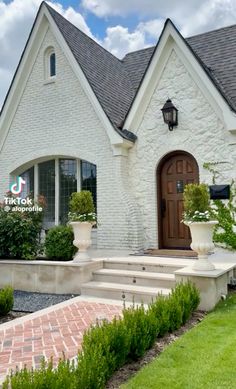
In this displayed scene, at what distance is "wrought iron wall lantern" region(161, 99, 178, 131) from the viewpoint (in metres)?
9.02

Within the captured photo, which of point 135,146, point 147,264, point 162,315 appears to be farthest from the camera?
point 135,146

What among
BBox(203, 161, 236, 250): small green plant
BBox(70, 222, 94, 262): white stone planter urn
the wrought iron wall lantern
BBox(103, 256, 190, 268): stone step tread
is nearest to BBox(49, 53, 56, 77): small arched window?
the wrought iron wall lantern

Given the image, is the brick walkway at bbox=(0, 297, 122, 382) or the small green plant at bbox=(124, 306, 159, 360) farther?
the brick walkway at bbox=(0, 297, 122, 382)

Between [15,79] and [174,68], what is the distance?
578 centimetres

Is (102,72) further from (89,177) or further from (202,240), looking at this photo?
(202,240)

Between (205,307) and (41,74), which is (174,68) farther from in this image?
(205,307)

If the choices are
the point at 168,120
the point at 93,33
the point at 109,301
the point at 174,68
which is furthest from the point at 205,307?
the point at 93,33

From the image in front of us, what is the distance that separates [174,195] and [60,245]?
348cm

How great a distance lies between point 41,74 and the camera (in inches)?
456

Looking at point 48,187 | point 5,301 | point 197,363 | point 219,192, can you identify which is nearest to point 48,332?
point 5,301

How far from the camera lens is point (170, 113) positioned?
9.01m

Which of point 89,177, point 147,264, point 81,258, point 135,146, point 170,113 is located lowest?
point 147,264

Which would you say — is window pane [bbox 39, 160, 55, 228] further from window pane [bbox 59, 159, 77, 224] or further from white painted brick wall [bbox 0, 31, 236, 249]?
white painted brick wall [bbox 0, 31, 236, 249]

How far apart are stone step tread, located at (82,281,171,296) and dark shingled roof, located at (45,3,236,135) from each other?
4394 mm
